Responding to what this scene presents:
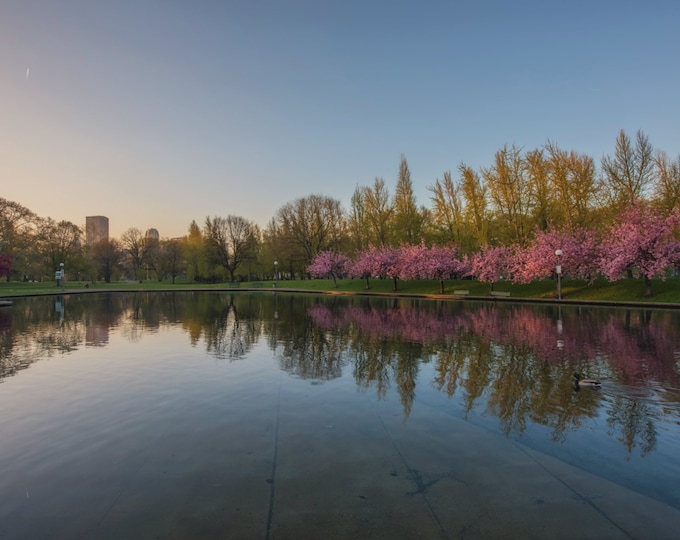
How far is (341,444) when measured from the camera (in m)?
5.62

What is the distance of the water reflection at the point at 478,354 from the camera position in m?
7.20

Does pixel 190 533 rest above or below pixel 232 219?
below

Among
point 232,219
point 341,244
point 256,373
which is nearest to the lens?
point 256,373

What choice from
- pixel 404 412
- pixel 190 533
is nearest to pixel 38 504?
pixel 190 533

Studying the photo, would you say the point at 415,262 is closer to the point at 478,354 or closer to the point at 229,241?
the point at 478,354

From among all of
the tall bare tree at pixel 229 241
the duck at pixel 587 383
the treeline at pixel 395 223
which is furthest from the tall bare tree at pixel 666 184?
the tall bare tree at pixel 229 241

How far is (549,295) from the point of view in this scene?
126 ft

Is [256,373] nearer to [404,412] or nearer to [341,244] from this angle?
[404,412]

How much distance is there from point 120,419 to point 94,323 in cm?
1666

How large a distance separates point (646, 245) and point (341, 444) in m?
35.9

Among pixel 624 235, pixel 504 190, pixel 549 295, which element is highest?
pixel 504 190

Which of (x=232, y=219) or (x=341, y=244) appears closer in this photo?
(x=341, y=244)

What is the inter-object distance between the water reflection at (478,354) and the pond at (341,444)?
78 mm

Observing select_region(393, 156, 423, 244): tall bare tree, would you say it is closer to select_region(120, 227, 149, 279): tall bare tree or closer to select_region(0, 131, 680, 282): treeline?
select_region(0, 131, 680, 282): treeline
